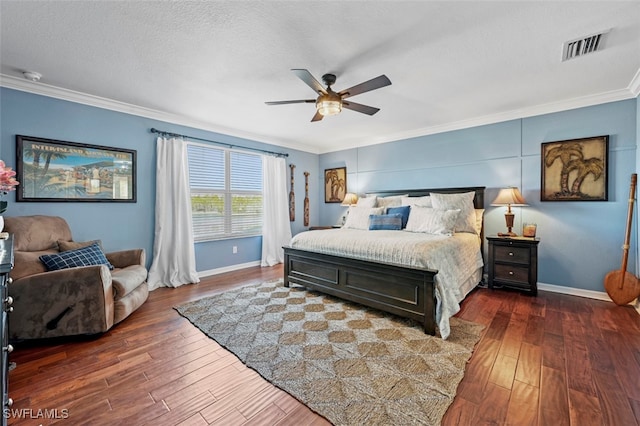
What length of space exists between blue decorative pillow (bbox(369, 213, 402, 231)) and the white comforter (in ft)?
2.47

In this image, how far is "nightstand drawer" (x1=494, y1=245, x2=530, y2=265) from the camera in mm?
3402

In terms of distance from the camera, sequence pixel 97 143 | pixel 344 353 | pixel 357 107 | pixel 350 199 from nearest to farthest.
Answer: pixel 344 353 → pixel 357 107 → pixel 97 143 → pixel 350 199

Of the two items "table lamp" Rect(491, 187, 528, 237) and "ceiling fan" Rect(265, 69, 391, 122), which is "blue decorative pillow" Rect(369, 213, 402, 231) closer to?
"table lamp" Rect(491, 187, 528, 237)

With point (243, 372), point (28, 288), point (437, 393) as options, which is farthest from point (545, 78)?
point (28, 288)

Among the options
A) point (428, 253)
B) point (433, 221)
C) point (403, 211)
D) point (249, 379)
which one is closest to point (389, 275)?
point (428, 253)

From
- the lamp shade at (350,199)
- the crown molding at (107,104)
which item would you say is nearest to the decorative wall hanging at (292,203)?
the crown molding at (107,104)

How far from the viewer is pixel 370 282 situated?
A: 113 inches

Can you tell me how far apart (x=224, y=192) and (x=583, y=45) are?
480 cm

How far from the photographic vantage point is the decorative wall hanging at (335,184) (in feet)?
19.5

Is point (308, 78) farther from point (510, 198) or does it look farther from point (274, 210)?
point (274, 210)

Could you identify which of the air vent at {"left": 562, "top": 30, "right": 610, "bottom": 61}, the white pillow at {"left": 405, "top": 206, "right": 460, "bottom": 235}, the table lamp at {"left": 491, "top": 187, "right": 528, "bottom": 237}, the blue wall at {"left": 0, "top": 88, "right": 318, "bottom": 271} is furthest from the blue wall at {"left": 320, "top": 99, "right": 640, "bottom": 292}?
the blue wall at {"left": 0, "top": 88, "right": 318, "bottom": 271}

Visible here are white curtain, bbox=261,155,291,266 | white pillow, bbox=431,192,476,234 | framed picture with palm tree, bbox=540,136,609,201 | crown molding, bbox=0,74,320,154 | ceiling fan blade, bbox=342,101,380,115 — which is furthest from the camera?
white curtain, bbox=261,155,291,266

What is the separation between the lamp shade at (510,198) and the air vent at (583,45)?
65.2 inches

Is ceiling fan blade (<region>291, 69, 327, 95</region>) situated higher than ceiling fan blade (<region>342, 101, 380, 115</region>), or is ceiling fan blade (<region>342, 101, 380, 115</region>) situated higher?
ceiling fan blade (<region>291, 69, 327, 95</region>)
